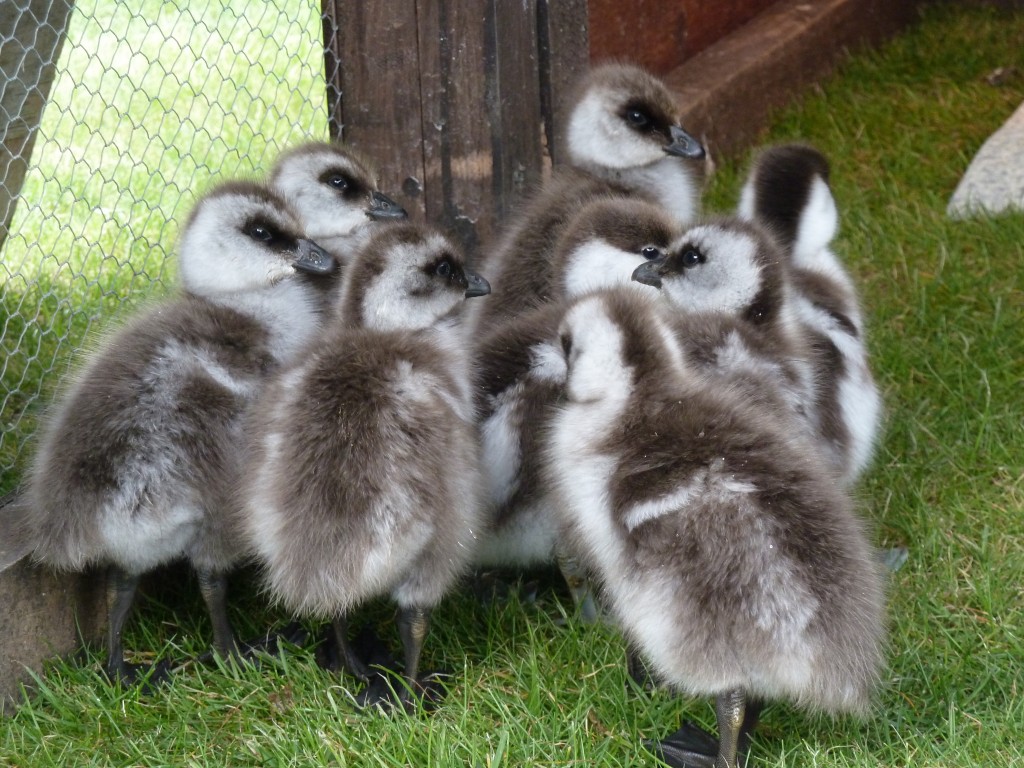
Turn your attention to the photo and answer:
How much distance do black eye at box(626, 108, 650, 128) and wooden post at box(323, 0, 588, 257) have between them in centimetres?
24

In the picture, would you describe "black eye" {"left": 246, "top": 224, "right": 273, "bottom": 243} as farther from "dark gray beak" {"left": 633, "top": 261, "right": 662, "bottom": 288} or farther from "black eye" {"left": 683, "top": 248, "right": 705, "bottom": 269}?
"black eye" {"left": 683, "top": 248, "right": 705, "bottom": 269}

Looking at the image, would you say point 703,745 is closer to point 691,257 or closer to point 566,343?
point 566,343

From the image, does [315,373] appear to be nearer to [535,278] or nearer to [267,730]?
[267,730]

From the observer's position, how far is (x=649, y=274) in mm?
3775

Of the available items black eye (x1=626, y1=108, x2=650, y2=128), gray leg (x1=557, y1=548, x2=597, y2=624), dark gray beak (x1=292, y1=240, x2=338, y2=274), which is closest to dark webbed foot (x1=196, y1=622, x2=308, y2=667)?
Answer: gray leg (x1=557, y1=548, x2=597, y2=624)

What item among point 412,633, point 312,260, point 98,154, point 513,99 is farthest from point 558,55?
point 412,633

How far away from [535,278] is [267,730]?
62.1 inches

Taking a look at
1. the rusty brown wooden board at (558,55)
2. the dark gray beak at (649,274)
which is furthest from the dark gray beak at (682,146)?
the dark gray beak at (649,274)

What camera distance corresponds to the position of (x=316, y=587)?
309 cm

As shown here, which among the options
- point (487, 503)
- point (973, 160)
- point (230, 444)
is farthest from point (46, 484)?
point (973, 160)

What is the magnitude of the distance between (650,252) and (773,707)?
1.33 metres

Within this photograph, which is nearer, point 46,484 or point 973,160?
point 46,484

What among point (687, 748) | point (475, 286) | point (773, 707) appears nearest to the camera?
point (687, 748)

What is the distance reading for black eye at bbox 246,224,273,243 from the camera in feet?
12.3
